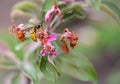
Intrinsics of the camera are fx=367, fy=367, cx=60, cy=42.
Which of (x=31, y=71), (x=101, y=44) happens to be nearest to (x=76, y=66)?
(x=31, y=71)

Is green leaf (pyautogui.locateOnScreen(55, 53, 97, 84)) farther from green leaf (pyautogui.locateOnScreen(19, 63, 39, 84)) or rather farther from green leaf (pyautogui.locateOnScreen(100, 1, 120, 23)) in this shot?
green leaf (pyautogui.locateOnScreen(100, 1, 120, 23))

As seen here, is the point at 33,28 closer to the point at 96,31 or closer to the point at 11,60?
the point at 11,60

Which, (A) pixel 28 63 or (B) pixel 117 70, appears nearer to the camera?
(A) pixel 28 63

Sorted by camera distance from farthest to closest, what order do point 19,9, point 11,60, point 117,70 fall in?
point 117,70, point 11,60, point 19,9

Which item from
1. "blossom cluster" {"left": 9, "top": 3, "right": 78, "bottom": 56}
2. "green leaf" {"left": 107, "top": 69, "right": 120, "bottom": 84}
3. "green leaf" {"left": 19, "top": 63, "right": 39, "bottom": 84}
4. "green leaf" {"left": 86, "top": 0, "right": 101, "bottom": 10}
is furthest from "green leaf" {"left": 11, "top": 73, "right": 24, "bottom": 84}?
"green leaf" {"left": 107, "top": 69, "right": 120, "bottom": 84}

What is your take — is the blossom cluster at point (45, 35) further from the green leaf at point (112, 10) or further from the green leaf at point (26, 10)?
the green leaf at point (26, 10)

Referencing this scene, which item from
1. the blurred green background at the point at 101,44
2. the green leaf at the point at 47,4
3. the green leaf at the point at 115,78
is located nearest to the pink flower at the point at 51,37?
the green leaf at the point at 47,4

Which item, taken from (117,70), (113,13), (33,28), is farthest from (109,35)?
(33,28)

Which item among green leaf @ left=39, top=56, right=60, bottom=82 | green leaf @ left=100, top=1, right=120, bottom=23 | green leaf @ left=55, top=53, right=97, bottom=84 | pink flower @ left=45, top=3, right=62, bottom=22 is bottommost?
green leaf @ left=39, top=56, right=60, bottom=82
